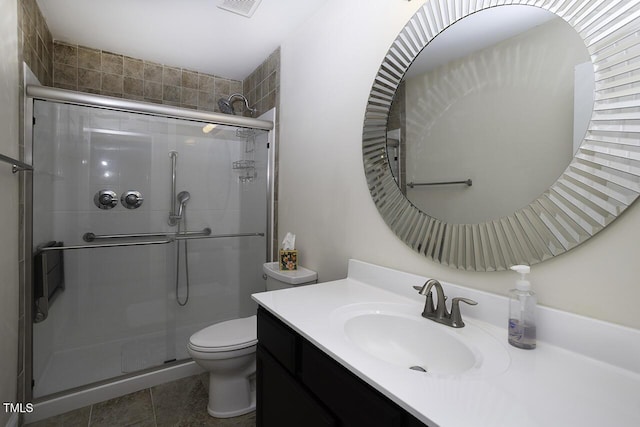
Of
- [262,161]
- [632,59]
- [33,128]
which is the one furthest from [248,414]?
[632,59]

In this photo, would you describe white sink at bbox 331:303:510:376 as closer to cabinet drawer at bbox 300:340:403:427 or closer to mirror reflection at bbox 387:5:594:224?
cabinet drawer at bbox 300:340:403:427

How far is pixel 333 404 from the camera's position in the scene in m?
0.78

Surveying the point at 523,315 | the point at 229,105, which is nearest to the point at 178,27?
the point at 229,105

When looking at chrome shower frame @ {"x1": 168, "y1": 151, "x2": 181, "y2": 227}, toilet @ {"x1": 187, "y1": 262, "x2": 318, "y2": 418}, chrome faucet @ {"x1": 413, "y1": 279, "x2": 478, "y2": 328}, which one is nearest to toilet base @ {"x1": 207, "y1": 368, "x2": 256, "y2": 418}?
toilet @ {"x1": 187, "y1": 262, "x2": 318, "y2": 418}

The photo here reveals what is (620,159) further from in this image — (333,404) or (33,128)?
(33,128)

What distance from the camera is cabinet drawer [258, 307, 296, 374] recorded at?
95 centimetres

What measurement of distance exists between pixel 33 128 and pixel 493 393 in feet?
7.49

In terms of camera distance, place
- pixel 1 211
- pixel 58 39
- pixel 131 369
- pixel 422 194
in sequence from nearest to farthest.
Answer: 1. pixel 422 194
2. pixel 1 211
3. pixel 131 369
4. pixel 58 39

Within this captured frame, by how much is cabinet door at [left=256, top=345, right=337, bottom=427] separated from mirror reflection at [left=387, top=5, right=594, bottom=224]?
0.73 meters

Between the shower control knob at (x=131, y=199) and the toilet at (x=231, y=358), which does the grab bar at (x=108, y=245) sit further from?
the toilet at (x=231, y=358)

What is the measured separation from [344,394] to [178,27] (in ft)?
7.60

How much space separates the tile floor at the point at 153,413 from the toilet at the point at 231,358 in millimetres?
63

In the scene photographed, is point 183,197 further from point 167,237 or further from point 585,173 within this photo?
point 585,173

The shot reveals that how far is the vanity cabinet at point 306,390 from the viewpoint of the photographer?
66 cm
